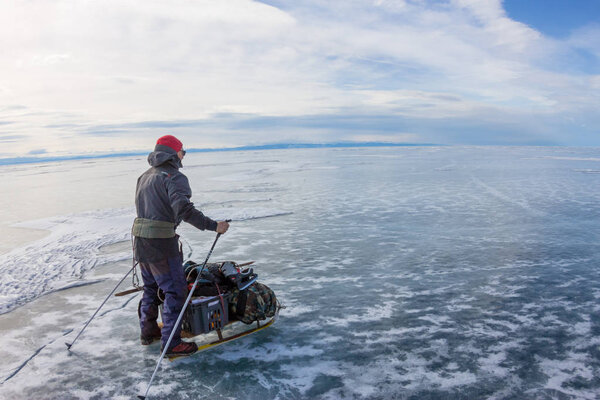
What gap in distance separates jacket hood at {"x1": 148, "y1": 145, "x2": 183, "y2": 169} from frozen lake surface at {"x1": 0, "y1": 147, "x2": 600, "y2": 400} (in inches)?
72.4

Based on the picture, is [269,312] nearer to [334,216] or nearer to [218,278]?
[218,278]

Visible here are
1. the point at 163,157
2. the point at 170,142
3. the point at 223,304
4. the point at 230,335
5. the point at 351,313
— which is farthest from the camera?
the point at 351,313

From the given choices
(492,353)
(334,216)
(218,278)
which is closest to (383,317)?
(492,353)

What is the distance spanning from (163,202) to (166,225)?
0.68ft

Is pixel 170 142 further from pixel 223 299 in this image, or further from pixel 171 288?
pixel 223 299

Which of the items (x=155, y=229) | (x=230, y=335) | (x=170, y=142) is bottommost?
(x=230, y=335)

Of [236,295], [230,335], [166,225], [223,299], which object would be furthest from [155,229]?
[230,335]

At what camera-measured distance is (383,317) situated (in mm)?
4750

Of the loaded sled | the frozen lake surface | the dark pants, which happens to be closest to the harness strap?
the dark pants

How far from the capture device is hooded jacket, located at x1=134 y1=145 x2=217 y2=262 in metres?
3.55

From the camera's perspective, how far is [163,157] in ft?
11.9

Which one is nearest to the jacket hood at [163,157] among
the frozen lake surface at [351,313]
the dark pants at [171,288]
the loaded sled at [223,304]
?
the dark pants at [171,288]

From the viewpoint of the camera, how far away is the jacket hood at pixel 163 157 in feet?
11.9

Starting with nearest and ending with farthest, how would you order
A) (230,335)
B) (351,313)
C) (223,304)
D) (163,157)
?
(163,157)
(223,304)
(230,335)
(351,313)
